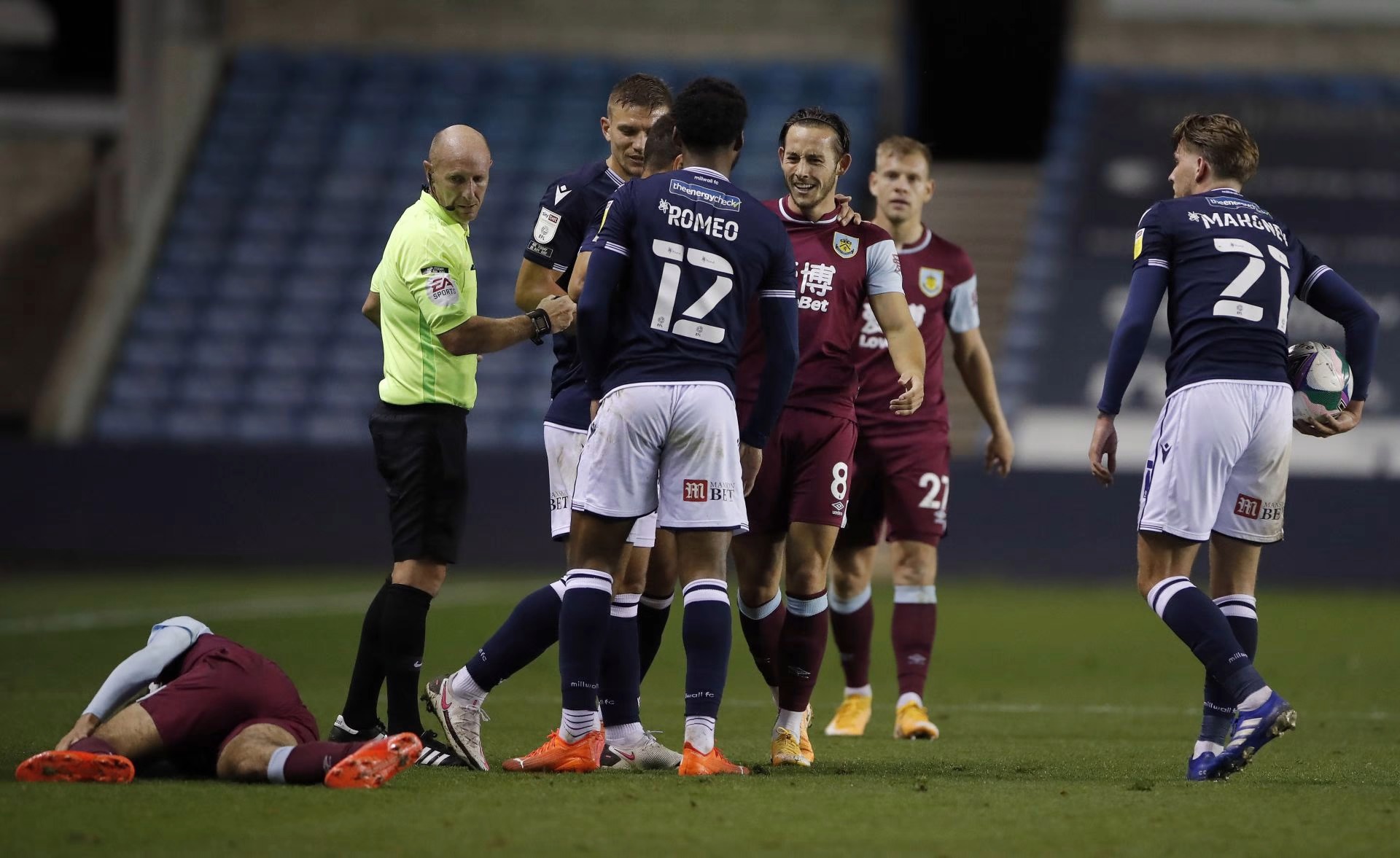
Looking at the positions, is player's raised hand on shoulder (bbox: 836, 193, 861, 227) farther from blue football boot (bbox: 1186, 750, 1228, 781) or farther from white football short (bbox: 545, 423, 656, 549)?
blue football boot (bbox: 1186, 750, 1228, 781)

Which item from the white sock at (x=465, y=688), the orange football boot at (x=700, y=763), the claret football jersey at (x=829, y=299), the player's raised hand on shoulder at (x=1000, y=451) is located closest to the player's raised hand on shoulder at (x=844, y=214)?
the claret football jersey at (x=829, y=299)

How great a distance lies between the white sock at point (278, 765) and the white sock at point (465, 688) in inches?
30.7

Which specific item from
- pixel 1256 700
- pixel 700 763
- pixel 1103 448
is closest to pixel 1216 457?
pixel 1103 448

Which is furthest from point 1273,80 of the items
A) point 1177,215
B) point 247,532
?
point 1177,215

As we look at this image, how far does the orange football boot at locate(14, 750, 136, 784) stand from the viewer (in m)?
5.15

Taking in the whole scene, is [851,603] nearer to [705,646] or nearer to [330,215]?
[705,646]

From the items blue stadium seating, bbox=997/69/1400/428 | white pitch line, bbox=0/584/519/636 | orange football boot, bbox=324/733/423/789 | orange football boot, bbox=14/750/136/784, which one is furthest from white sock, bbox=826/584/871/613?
blue stadium seating, bbox=997/69/1400/428

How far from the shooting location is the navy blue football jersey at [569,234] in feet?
20.4

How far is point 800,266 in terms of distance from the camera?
6.48 m

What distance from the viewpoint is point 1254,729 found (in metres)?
5.50

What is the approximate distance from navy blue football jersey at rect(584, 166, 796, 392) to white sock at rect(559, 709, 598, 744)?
1052 millimetres

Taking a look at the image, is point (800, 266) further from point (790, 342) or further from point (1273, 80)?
point (1273, 80)

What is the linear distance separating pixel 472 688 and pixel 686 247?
1679 millimetres

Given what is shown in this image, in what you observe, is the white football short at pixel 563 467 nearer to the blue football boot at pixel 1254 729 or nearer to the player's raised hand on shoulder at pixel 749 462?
the player's raised hand on shoulder at pixel 749 462
